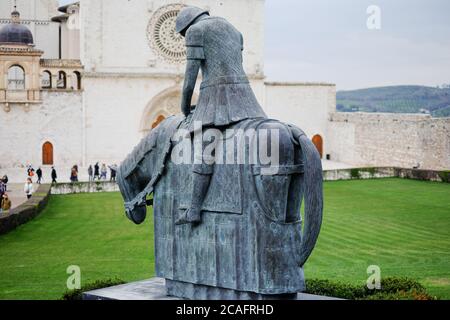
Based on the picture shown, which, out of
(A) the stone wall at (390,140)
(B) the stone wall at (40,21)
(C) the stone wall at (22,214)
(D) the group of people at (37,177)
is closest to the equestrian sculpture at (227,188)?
(C) the stone wall at (22,214)

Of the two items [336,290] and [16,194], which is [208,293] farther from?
[16,194]

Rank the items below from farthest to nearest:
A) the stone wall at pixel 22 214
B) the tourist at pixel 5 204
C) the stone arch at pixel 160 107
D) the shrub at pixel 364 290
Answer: the stone arch at pixel 160 107 < the tourist at pixel 5 204 < the stone wall at pixel 22 214 < the shrub at pixel 364 290

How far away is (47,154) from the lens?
45.2 meters

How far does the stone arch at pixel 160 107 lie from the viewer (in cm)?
4712

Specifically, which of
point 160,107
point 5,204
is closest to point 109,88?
point 160,107

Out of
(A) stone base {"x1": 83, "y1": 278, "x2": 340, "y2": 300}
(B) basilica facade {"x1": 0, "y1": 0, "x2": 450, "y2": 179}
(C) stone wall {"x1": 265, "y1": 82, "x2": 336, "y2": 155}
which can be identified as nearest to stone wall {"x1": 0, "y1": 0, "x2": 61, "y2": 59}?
(B) basilica facade {"x1": 0, "y1": 0, "x2": 450, "y2": 179}

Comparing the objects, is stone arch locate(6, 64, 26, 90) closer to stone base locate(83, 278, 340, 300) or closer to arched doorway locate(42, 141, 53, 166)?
arched doorway locate(42, 141, 53, 166)

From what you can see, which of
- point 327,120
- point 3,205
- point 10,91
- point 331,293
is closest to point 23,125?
point 10,91

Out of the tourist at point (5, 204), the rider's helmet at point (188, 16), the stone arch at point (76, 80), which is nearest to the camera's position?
the rider's helmet at point (188, 16)

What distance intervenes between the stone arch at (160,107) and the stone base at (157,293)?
35115mm

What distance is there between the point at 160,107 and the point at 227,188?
37.7 metres

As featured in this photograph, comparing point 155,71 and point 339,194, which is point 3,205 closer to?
point 339,194

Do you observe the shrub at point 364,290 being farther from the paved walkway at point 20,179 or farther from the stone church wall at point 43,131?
the stone church wall at point 43,131

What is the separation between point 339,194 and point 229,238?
20.2 m
